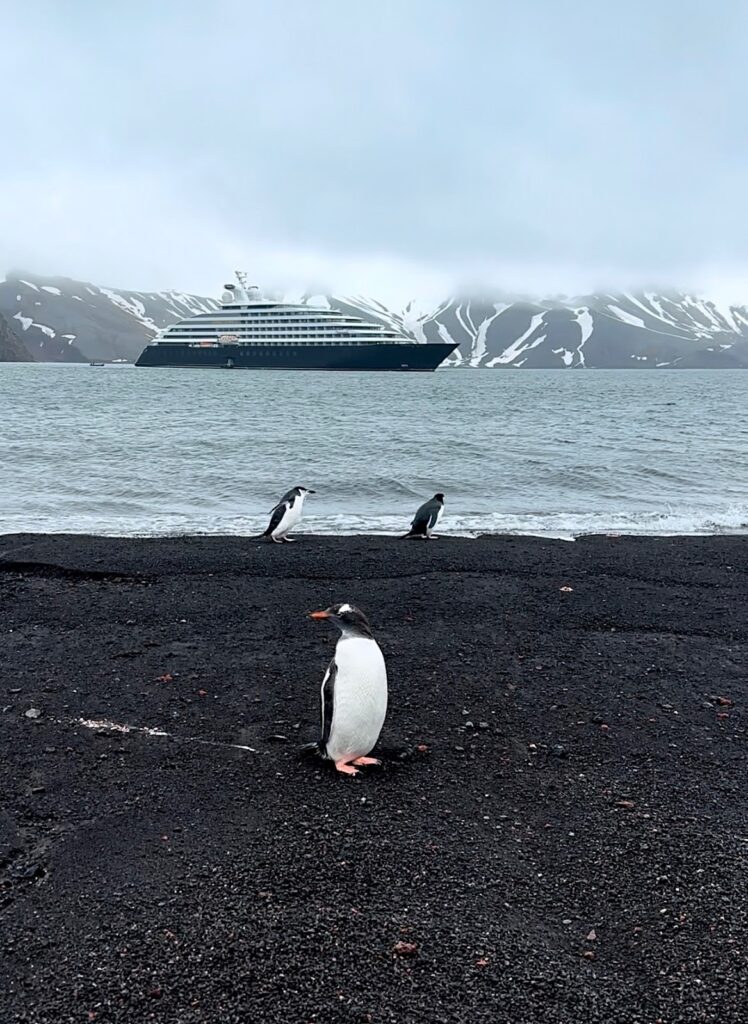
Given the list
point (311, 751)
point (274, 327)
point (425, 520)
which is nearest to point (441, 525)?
point (425, 520)

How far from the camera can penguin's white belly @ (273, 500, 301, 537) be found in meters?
11.9

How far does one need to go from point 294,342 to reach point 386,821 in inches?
4032

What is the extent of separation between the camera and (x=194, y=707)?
562 cm

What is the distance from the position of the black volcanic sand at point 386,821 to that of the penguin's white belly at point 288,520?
12.2 ft

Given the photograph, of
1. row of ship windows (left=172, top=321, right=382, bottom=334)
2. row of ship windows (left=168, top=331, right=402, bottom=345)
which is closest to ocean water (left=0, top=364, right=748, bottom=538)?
row of ship windows (left=168, top=331, right=402, bottom=345)

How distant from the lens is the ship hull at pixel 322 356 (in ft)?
330

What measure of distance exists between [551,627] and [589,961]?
14.8 feet

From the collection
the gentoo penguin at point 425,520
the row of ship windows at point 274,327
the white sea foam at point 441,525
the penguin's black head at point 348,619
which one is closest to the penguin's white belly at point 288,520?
the white sea foam at point 441,525

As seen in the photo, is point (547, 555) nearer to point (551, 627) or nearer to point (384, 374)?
point (551, 627)

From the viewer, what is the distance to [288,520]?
11969mm

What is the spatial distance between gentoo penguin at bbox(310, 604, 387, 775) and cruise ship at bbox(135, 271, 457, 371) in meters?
97.3

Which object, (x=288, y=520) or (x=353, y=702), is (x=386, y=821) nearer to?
(x=353, y=702)

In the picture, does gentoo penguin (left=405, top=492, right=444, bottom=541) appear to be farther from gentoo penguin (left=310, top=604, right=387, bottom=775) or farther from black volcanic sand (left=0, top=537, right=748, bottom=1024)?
gentoo penguin (left=310, top=604, right=387, bottom=775)

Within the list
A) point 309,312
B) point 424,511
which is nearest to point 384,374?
point 309,312
